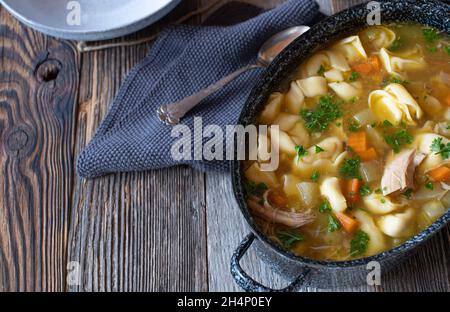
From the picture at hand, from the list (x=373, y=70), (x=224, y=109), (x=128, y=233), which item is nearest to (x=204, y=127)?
(x=224, y=109)

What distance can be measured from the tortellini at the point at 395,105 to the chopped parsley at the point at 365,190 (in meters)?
0.28

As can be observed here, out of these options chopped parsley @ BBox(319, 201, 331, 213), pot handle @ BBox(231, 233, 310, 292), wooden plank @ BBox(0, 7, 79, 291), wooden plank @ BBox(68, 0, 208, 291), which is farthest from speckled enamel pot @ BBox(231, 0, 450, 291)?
wooden plank @ BBox(0, 7, 79, 291)

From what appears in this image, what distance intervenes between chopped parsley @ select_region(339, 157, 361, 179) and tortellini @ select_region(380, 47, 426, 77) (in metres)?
0.41

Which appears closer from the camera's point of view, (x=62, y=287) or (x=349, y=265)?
(x=349, y=265)

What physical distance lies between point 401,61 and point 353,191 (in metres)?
0.57

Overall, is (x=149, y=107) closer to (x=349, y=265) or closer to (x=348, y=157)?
(x=348, y=157)

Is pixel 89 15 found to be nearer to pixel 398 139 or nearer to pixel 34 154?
pixel 34 154

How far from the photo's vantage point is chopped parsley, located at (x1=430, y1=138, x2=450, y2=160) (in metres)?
2.48

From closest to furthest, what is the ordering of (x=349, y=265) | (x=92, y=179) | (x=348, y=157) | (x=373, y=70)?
(x=349, y=265) → (x=348, y=157) → (x=373, y=70) → (x=92, y=179)

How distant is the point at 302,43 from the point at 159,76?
0.67m

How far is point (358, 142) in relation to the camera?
2568 mm

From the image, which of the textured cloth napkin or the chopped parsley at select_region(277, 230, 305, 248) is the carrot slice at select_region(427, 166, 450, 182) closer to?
the chopped parsley at select_region(277, 230, 305, 248)

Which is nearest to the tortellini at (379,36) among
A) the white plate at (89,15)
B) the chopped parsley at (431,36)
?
the chopped parsley at (431,36)

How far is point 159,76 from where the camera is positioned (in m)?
3.03
